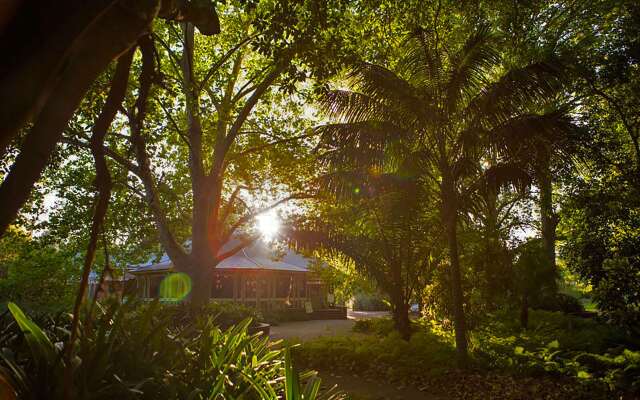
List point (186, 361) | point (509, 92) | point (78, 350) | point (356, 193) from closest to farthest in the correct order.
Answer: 1. point (78, 350)
2. point (186, 361)
3. point (509, 92)
4. point (356, 193)

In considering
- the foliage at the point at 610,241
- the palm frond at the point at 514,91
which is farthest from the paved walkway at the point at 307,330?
the palm frond at the point at 514,91

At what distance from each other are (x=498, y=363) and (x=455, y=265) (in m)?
2.06

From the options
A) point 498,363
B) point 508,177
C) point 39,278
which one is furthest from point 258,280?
point 508,177

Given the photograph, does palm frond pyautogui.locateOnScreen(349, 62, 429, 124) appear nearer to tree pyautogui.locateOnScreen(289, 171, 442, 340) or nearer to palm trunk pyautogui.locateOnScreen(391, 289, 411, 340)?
tree pyautogui.locateOnScreen(289, 171, 442, 340)

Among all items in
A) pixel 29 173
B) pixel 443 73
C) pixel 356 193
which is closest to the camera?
pixel 29 173

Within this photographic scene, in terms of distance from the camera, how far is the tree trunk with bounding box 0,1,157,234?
161cm

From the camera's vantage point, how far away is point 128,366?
233 cm

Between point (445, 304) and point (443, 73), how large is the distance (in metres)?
6.29

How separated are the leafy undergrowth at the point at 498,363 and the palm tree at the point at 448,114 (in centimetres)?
77

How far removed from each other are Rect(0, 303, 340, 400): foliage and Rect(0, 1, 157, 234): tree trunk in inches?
26.7

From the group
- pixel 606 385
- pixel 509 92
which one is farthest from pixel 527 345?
pixel 509 92

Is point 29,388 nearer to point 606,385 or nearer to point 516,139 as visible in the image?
point 606,385

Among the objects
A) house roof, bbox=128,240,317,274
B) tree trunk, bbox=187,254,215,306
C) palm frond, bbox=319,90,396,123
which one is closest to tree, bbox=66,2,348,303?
tree trunk, bbox=187,254,215,306

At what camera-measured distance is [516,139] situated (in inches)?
353
